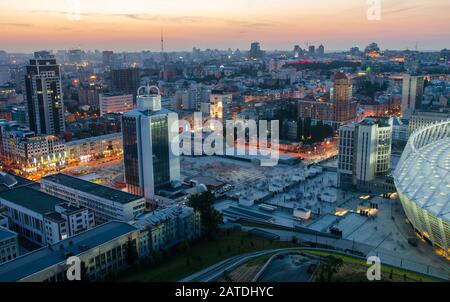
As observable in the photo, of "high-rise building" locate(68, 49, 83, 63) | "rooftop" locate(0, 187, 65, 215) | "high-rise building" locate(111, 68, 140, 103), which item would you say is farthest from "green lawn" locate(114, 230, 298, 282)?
"high-rise building" locate(68, 49, 83, 63)

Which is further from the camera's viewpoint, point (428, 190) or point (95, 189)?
point (95, 189)

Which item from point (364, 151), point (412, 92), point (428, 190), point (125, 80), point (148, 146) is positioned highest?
point (125, 80)

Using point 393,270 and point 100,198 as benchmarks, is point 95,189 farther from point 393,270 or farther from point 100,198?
point 393,270

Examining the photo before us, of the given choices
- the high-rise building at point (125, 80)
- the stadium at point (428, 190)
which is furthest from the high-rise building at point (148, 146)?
the high-rise building at point (125, 80)

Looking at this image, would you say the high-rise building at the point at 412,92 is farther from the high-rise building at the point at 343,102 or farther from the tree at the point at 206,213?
the tree at the point at 206,213

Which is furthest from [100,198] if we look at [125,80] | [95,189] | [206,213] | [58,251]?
[125,80]

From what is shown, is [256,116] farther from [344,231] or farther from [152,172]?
[344,231]
